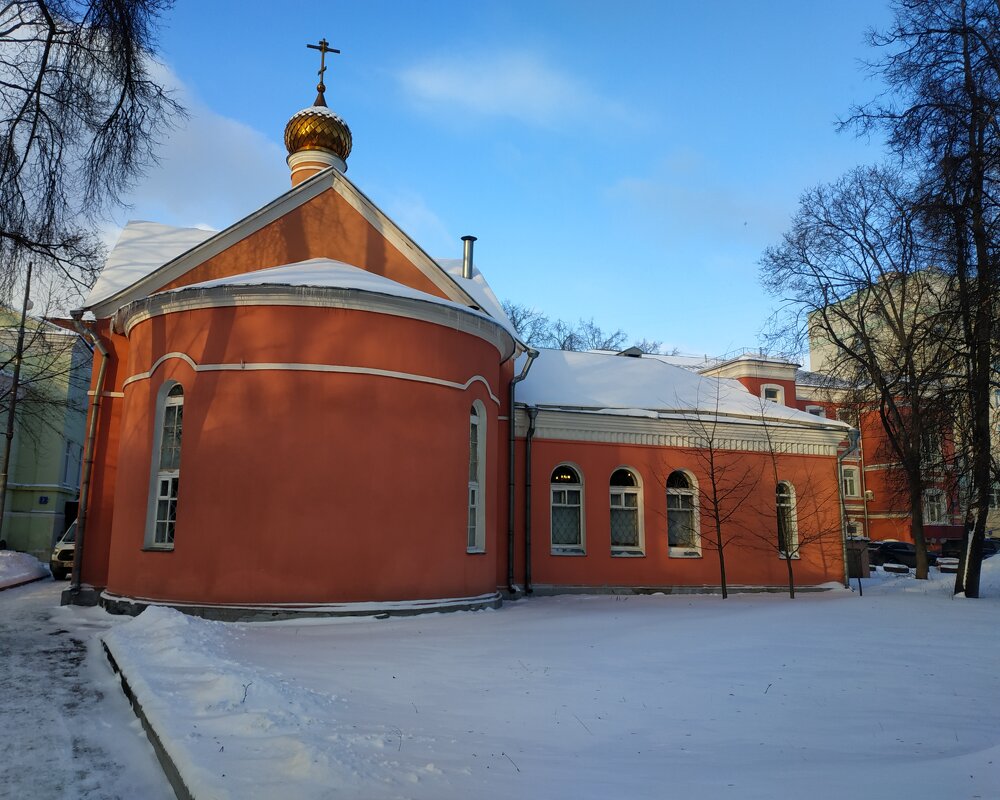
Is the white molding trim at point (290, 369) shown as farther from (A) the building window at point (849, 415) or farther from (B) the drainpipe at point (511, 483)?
(A) the building window at point (849, 415)

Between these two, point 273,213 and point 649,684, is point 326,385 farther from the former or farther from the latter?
point 649,684

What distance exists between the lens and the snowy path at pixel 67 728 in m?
4.81

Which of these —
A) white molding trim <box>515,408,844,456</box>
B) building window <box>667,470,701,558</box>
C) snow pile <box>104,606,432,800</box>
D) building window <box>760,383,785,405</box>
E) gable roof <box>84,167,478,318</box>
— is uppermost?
building window <box>760,383,785,405</box>

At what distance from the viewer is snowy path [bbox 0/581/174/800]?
4.81 metres

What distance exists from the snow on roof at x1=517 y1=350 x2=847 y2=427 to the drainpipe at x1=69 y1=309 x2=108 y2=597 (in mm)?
8470

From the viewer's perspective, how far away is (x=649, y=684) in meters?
7.11

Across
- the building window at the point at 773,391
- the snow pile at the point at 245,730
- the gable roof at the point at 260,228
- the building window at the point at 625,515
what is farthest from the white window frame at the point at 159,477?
the building window at the point at 773,391

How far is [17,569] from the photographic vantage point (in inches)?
790

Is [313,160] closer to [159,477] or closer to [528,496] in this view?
[159,477]

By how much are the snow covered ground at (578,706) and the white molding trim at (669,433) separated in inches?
276

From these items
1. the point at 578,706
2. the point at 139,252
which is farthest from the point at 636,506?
the point at 139,252

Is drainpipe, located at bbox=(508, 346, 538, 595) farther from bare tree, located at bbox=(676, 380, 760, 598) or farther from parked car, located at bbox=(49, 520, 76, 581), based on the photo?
parked car, located at bbox=(49, 520, 76, 581)

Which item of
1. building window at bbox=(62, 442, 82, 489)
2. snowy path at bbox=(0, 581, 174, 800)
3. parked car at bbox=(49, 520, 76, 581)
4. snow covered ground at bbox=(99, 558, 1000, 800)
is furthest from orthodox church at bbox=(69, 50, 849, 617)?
building window at bbox=(62, 442, 82, 489)

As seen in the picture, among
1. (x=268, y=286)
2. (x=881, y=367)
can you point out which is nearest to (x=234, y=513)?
(x=268, y=286)
